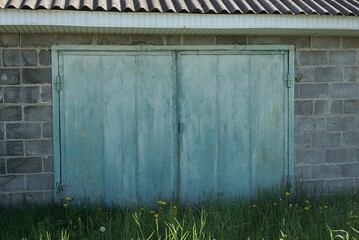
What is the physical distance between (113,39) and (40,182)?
1883 millimetres

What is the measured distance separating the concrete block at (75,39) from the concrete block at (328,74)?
9.27 feet

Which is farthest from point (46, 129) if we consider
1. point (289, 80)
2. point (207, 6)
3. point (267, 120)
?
point (289, 80)

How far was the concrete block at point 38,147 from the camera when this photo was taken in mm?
6684

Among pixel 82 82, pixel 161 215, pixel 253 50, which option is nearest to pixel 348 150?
pixel 253 50

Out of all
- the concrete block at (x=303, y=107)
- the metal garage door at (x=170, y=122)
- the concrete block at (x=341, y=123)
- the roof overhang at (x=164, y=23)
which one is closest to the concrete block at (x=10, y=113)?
the metal garage door at (x=170, y=122)

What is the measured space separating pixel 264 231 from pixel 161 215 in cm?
104

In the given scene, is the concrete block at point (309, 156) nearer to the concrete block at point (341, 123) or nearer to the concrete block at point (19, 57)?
the concrete block at point (341, 123)

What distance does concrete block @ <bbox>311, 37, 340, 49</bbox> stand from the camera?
7.28 meters

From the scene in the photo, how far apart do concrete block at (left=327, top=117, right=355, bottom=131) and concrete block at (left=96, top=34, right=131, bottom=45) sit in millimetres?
2746

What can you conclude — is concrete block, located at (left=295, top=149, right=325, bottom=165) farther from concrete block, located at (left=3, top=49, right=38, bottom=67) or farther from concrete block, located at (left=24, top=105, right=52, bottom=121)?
concrete block, located at (left=3, top=49, right=38, bottom=67)

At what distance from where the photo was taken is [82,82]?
267 inches

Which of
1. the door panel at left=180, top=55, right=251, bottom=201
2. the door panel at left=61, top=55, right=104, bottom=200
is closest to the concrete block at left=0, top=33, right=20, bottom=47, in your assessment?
the door panel at left=61, top=55, right=104, bottom=200

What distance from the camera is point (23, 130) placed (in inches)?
263

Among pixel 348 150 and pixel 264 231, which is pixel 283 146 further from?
pixel 264 231
